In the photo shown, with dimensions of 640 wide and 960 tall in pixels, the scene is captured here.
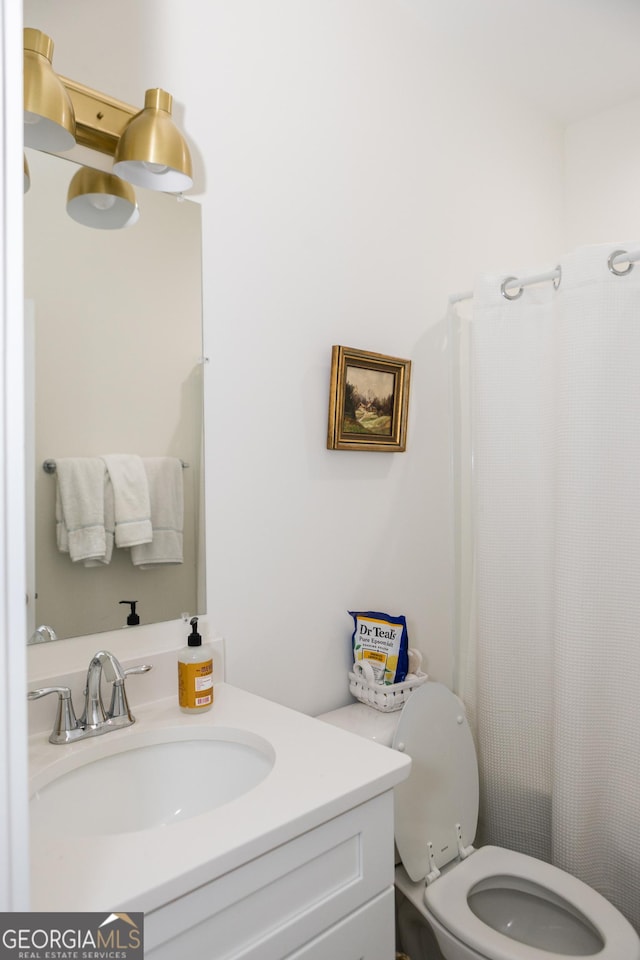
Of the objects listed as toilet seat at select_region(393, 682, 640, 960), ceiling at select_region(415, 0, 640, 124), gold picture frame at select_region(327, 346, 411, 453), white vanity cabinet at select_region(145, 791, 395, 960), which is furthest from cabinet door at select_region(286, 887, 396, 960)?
ceiling at select_region(415, 0, 640, 124)

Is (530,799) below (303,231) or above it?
below

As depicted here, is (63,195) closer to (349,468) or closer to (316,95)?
(316,95)

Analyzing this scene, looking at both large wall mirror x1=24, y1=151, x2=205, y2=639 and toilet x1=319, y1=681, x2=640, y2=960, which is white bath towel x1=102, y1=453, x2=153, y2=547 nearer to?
large wall mirror x1=24, y1=151, x2=205, y2=639

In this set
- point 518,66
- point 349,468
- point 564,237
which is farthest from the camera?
point 564,237

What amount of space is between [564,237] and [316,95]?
137 cm

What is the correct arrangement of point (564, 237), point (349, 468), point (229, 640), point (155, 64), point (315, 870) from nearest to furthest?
point (315, 870) < point (155, 64) < point (229, 640) < point (349, 468) < point (564, 237)

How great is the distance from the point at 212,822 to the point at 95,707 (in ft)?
1.28

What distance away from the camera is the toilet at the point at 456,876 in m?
1.30

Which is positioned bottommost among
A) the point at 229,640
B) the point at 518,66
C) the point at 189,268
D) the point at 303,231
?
the point at 229,640

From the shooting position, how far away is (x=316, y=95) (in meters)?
1.62

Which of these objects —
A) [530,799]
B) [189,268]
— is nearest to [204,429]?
[189,268]

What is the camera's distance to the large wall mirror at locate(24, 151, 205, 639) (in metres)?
1.16

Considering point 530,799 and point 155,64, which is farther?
point 530,799

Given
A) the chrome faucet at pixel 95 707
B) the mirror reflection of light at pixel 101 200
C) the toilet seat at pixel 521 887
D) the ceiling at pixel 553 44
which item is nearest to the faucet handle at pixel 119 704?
the chrome faucet at pixel 95 707
